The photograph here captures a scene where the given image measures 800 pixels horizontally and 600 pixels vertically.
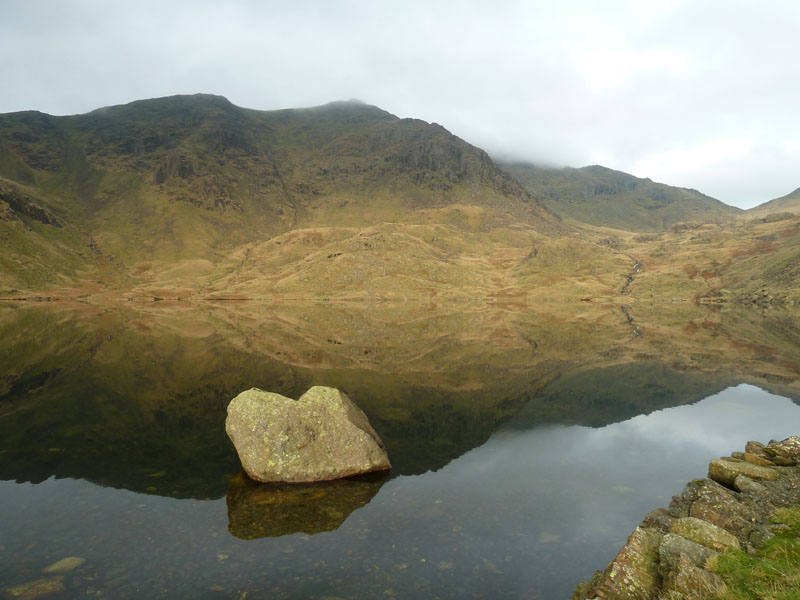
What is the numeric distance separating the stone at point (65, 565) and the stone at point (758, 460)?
26.9 m

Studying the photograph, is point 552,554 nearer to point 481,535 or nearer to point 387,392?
point 481,535

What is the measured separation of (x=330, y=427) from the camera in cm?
2106

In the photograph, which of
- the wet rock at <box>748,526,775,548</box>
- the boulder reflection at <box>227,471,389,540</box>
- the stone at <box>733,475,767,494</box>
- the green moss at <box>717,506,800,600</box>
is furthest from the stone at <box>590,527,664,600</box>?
the boulder reflection at <box>227,471,389,540</box>

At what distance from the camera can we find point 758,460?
18.1 meters

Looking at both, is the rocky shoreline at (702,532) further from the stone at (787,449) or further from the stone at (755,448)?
the stone at (755,448)

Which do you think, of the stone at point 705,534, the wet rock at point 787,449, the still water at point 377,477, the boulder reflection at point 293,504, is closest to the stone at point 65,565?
the still water at point 377,477


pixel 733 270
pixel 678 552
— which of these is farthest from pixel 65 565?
pixel 733 270

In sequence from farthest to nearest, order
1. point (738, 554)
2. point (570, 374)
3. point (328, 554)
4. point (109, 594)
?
1. point (570, 374)
2. point (328, 554)
3. point (109, 594)
4. point (738, 554)

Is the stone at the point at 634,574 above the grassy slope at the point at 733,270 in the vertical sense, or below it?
below

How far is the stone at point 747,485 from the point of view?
1496 centimetres

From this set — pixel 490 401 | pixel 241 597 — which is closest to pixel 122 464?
pixel 241 597

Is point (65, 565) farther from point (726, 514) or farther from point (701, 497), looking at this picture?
point (701, 497)

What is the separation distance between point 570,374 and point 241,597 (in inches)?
1407

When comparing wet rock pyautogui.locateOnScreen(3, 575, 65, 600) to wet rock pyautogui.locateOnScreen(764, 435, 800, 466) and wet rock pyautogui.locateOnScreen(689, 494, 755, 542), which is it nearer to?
wet rock pyautogui.locateOnScreen(689, 494, 755, 542)
